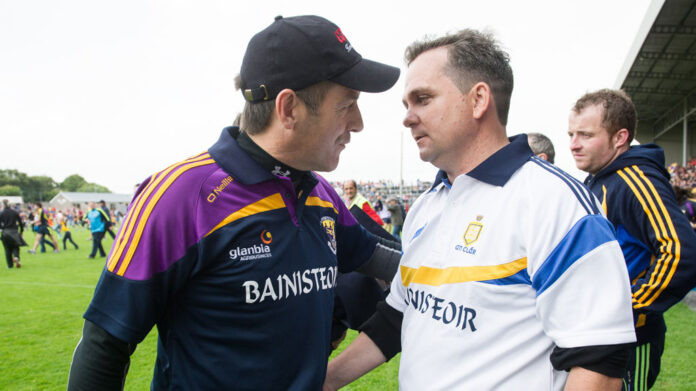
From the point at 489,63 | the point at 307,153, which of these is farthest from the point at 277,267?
the point at 489,63

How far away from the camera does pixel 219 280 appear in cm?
137

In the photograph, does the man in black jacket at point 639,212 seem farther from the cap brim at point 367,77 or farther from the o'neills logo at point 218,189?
the o'neills logo at point 218,189

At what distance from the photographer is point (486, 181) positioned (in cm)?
150

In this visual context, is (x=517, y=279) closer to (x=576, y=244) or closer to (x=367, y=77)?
(x=576, y=244)

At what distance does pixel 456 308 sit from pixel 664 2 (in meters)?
19.4

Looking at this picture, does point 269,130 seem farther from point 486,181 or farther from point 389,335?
point 389,335

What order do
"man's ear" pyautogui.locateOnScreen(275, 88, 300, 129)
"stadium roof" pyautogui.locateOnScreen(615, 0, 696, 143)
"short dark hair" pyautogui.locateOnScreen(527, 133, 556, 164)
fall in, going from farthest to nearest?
1. "stadium roof" pyautogui.locateOnScreen(615, 0, 696, 143)
2. "short dark hair" pyautogui.locateOnScreen(527, 133, 556, 164)
3. "man's ear" pyautogui.locateOnScreen(275, 88, 300, 129)

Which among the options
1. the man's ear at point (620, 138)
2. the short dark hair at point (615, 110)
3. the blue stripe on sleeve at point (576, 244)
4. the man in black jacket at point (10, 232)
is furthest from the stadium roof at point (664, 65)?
the man in black jacket at point (10, 232)

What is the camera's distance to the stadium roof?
16.8 m

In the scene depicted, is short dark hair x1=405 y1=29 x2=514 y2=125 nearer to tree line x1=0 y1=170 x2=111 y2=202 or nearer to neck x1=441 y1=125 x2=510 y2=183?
neck x1=441 y1=125 x2=510 y2=183

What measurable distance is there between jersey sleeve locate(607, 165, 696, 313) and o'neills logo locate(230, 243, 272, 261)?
1962mm

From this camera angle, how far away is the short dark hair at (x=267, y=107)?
154 centimetres

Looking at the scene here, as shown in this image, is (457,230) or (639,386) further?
(639,386)

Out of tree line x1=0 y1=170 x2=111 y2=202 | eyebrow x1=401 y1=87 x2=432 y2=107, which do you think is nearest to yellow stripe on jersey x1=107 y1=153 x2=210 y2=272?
eyebrow x1=401 y1=87 x2=432 y2=107
